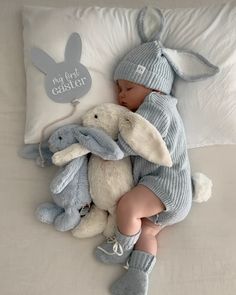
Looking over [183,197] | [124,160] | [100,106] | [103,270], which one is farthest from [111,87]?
[103,270]

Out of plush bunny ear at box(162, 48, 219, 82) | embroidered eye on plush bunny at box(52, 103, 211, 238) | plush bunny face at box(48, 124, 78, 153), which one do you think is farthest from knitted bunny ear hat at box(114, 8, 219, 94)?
plush bunny face at box(48, 124, 78, 153)

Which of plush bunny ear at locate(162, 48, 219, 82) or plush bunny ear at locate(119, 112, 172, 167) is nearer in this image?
plush bunny ear at locate(119, 112, 172, 167)

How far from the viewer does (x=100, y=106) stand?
1243 millimetres

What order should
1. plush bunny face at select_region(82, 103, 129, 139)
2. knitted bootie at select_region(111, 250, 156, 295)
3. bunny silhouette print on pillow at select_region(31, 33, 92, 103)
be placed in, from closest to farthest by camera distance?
knitted bootie at select_region(111, 250, 156, 295) < plush bunny face at select_region(82, 103, 129, 139) < bunny silhouette print on pillow at select_region(31, 33, 92, 103)

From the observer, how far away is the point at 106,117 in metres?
1.20

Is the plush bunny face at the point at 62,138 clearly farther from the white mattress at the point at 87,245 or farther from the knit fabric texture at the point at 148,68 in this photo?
the knit fabric texture at the point at 148,68

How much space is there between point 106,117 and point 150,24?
0.35 meters

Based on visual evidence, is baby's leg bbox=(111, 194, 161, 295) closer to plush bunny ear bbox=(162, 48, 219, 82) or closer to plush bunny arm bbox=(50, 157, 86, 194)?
plush bunny arm bbox=(50, 157, 86, 194)

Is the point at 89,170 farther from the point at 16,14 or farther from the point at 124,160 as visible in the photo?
the point at 16,14

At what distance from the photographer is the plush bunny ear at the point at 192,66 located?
1292 millimetres

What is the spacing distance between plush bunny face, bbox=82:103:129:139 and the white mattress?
0.67 feet

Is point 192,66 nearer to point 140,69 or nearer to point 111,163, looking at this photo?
point 140,69

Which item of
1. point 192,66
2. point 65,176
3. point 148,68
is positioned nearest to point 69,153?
point 65,176

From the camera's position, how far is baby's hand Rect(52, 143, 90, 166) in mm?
1167
